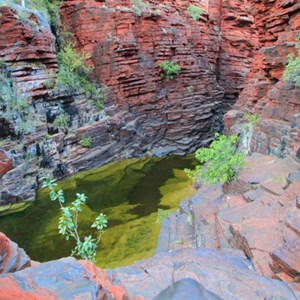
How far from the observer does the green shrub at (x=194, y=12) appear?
71.3ft

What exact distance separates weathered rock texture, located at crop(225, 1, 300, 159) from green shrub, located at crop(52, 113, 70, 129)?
8.39 m

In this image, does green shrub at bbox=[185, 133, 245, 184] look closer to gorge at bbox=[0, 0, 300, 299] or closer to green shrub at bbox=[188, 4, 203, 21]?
gorge at bbox=[0, 0, 300, 299]

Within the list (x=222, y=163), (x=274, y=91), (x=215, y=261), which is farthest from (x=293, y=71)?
(x=215, y=261)

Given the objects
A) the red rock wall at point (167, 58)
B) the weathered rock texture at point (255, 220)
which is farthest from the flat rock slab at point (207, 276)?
the red rock wall at point (167, 58)

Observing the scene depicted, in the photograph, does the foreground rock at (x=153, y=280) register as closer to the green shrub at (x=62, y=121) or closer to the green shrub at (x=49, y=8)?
the green shrub at (x=62, y=121)

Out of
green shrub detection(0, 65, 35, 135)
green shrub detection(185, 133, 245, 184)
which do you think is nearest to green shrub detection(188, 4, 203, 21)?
green shrub detection(0, 65, 35, 135)

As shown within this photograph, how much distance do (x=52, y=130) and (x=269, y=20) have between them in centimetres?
1151

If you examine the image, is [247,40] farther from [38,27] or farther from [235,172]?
[235,172]

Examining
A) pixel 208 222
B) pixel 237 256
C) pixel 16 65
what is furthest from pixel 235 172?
pixel 16 65

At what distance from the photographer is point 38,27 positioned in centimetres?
1452

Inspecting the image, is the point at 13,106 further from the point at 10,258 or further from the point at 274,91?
the point at 10,258

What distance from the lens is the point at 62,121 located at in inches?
614

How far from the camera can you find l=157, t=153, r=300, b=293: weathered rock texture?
4402 mm

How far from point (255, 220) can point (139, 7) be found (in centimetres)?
1723
